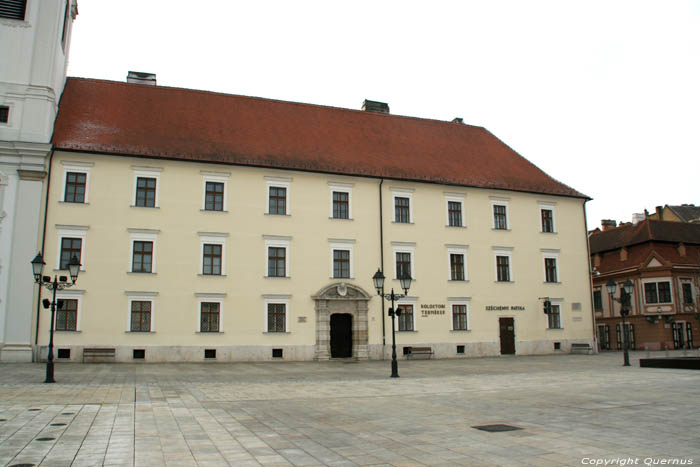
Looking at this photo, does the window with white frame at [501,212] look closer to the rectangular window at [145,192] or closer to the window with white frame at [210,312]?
the window with white frame at [210,312]

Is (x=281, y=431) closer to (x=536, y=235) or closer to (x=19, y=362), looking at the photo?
(x=19, y=362)

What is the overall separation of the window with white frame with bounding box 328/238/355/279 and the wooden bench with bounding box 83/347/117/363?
1109cm

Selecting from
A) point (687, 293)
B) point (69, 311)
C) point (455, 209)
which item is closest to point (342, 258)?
point (455, 209)

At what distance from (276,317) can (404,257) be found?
765 centimetres

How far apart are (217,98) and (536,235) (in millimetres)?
20354

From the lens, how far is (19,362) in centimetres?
2434

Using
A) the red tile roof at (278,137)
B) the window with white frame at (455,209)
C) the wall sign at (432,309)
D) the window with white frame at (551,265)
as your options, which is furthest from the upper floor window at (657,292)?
the wall sign at (432,309)

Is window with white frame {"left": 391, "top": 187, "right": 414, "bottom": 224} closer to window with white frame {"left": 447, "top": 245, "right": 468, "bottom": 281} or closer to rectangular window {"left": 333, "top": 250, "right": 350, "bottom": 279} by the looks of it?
window with white frame {"left": 447, "top": 245, "right": 468, "bottom": 281}

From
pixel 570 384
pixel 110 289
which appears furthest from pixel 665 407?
pixel 110 289

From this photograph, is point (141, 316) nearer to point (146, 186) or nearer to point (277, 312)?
point (146, 186)

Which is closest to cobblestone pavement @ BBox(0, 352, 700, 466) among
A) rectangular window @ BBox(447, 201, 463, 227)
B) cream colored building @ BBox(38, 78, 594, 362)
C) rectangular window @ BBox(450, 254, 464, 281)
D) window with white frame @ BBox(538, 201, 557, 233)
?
cream colored building @ BBox(38, 78, 594, 362)

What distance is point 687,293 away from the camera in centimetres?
4228

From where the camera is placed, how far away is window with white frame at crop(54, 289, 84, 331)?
2575 cm

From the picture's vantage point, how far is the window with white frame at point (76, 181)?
88.0 ft
